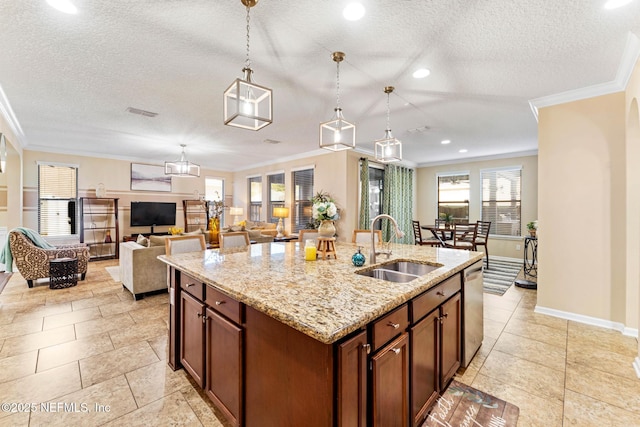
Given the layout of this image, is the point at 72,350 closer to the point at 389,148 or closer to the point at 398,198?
the point at 389,148

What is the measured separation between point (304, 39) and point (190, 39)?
3.14 ft

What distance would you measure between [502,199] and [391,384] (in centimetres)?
716

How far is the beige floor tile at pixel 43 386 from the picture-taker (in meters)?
1.96

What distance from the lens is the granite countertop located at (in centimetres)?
111

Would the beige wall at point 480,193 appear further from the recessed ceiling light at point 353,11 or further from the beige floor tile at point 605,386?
the recessed ceiling light at point 353,11

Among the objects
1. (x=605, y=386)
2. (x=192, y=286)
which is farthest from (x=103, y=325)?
(x=605, y=386)

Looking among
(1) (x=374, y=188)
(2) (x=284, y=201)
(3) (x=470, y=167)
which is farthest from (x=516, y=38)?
(2) (x=284, y=201)

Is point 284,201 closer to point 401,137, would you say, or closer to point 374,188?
point 374,188

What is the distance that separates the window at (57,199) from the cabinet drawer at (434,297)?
8.46 m

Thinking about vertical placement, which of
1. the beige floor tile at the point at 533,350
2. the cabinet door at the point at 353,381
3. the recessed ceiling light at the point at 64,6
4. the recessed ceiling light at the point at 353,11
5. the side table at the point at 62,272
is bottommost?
the beige floor tile at the point at 533,350

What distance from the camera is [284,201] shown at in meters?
7.77

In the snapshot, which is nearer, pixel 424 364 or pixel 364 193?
pixel 424 364

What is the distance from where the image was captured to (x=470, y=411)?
185 cm

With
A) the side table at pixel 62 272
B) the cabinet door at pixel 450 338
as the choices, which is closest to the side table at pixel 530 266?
the cabinet door at pixel 450 338
